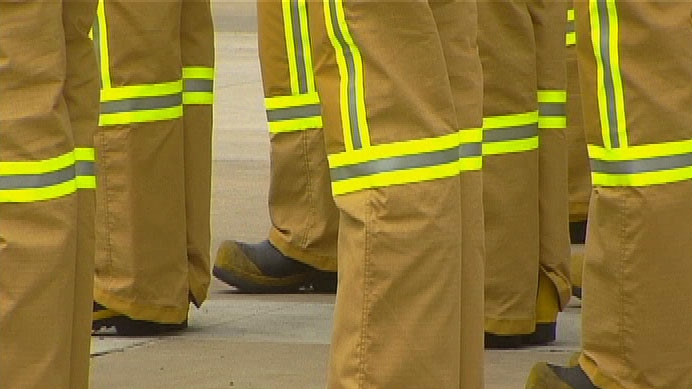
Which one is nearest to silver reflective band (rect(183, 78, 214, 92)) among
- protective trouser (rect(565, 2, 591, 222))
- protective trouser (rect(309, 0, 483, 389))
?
protective trouser (rect(309, 0, 483, 389))

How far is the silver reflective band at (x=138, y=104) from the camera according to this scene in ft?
16.2

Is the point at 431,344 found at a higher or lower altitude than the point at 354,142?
lower

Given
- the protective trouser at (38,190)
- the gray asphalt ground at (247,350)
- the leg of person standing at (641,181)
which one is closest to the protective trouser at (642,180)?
the leg of person standing at (641,181)

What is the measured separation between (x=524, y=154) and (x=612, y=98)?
0.99 meters

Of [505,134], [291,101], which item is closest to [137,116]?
[291,101]

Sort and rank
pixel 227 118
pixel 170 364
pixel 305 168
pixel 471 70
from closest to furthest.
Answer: pixel 471 70 < pixel 170 364 < pixel 305 168 < pixel 227 118

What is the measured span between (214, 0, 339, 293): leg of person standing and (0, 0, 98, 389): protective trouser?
6.47ft

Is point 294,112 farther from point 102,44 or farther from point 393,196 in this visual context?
point 393,196

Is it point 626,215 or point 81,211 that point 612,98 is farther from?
point 81,211

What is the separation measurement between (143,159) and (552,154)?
3.57 feet

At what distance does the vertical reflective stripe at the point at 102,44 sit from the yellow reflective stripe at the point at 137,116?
0.08m

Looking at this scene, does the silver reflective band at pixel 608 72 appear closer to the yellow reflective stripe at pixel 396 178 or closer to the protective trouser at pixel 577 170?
the yellow reflective stripe at pixel 396 178

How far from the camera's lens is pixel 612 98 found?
3949 millimetres

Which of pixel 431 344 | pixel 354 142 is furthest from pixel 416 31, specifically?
pixel 431 344
